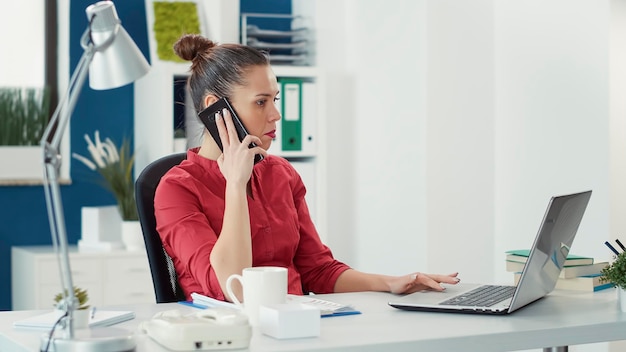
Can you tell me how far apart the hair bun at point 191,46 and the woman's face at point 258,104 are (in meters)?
0.17

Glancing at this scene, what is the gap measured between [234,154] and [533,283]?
28.3 inches

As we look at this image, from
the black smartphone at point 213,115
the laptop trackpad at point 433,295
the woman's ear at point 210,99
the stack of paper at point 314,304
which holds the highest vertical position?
the woman's ear at point 210,99

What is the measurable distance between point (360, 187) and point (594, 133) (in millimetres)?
1266

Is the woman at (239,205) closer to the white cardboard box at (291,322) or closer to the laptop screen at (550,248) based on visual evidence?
the laptop screen at (550,248)

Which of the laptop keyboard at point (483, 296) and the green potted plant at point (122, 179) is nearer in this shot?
the laptop keyboard at point (483, 296)

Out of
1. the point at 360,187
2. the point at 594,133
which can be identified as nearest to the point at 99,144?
the point at 360,187

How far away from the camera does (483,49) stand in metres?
3.76

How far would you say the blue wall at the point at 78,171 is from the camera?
4.22 m

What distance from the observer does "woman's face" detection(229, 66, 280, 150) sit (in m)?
2.21

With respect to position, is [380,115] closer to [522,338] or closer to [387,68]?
[387,68]

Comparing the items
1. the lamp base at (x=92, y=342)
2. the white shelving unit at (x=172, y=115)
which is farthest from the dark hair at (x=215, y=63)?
the white shelving unit at (x=172, y=115)

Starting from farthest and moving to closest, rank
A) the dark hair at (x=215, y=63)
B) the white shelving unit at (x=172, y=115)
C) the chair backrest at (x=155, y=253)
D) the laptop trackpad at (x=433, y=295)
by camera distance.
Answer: the white shelving unit at (x=172, y=115) < the dark hair at (x=215, y=63) < the chair backrest at (x=155, y=253) < the laptop trackpad at (x=433, y=295)

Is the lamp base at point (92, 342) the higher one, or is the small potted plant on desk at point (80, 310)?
the small potted plant on desk at point (80, 310)

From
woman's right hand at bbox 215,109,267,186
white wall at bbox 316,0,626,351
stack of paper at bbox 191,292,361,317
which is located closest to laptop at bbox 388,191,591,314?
stack of paper at bbox 191,292,361,317
